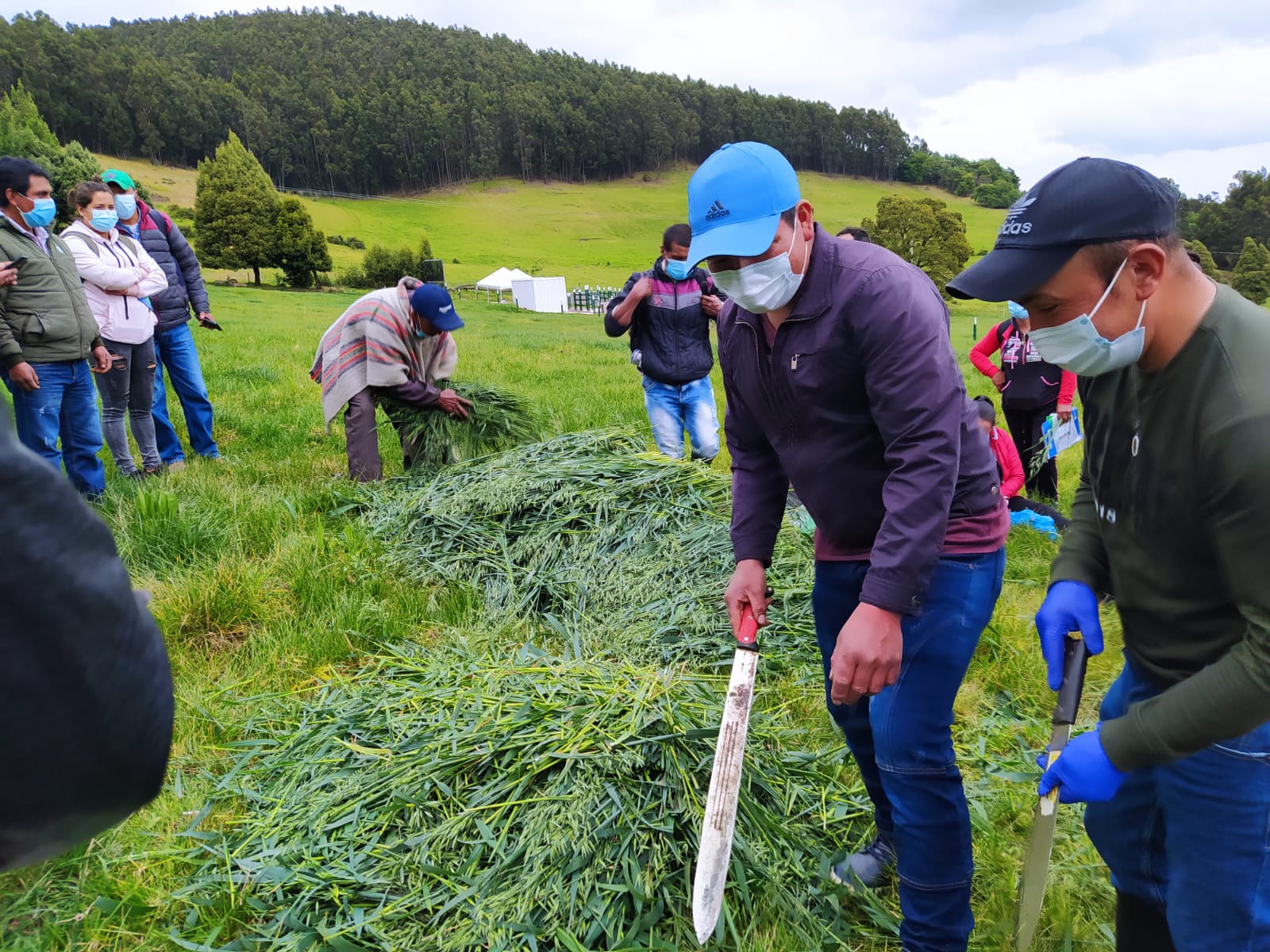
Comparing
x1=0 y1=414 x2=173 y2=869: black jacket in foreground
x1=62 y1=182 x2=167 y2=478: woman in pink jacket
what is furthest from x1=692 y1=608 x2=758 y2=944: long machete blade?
x1=62 y1=182 x2=167 y2=478: woman in pink jacket

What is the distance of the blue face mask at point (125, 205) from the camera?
6008 mm

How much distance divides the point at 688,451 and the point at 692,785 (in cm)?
468

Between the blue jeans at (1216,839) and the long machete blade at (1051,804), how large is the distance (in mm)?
174

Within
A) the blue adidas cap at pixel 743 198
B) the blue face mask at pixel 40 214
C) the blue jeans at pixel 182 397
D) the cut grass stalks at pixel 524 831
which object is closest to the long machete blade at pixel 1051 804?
the cut grass stalks at pixel 524 831

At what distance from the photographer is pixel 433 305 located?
17.7ft

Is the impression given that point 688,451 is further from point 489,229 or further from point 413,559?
point 489,229

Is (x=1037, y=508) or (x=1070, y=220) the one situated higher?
(x=1070, y=220)

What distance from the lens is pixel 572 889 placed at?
83.3 inches

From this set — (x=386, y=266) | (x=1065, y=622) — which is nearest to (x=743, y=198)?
(x=1065, y=622)

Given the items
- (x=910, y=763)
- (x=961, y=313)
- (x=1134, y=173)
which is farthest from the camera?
(x=961, y=313)

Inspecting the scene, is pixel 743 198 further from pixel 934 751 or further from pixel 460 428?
pixel 460 428

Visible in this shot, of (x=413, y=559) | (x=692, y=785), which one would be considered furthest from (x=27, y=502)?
(x=413, y=559)

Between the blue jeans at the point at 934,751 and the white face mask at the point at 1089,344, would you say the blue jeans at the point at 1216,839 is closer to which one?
the blue jeans at the point at 934,751

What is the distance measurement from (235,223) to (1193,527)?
48.8m
